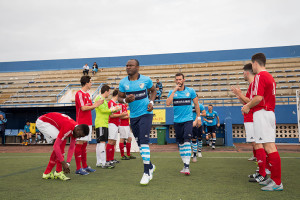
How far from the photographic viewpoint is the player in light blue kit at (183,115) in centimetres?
584

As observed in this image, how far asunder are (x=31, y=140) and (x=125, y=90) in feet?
49.8

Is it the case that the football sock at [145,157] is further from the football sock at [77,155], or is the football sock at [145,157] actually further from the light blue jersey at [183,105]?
the football sock at [77,155]

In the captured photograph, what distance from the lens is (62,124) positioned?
200 inches

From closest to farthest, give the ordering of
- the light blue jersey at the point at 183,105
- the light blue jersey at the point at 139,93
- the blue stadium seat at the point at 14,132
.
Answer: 1. the light blue jersey at the point at 139,93
2. the light blue jersey at the point at 183,105
3. the blue stadium seat at the point at 14,132

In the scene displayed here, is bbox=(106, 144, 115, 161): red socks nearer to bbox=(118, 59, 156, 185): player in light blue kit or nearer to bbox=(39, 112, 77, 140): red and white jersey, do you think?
bbox=(39, 112, 77, 140): red and white jersey

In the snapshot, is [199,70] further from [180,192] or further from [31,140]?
[180,192]

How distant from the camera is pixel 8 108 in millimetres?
17672

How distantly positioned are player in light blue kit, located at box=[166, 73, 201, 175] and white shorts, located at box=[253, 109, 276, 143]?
1977mm

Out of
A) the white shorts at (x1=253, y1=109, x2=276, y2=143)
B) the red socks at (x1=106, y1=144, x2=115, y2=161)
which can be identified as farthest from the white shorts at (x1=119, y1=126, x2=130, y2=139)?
the white shorts at (x1=253, y1=109, x2=276, y2=143)

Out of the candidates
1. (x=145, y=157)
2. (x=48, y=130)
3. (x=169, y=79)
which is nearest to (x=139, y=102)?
(x=145, y=157)

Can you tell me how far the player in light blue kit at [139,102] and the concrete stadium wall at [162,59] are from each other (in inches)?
883

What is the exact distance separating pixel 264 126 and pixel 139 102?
226 centimetres

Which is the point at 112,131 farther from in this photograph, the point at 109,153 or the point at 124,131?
the point at 124,131

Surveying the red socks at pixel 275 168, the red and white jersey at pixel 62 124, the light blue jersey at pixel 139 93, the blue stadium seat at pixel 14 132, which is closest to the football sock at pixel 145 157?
the light blue jersey at pixel 139 93
